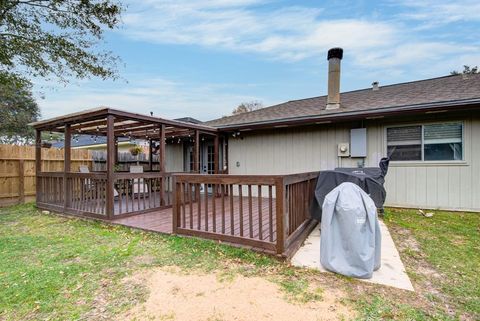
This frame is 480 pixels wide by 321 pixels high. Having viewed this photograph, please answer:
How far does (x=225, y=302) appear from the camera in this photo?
2352 mm

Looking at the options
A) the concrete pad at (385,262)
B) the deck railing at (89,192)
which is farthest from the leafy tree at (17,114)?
the concrete pad at (385,262)

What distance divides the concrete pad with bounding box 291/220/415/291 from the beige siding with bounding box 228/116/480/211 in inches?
111

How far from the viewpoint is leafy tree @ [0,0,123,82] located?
20.5ft

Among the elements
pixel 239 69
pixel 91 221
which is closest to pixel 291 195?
pixel 91 221

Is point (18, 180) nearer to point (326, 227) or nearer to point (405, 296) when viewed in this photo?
point (326, 227)

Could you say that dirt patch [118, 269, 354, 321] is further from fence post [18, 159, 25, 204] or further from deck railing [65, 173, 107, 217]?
fence post [18, 159, 25, 204]

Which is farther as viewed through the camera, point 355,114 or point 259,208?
point 355,114

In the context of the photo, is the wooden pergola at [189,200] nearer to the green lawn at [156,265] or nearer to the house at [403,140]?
the green lawn at [156,265]

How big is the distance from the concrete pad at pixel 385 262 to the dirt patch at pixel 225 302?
63 centimetres

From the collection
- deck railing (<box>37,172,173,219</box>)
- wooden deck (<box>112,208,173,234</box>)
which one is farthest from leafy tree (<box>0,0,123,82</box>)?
wooden deck (<box>112,208,173,234</box>)

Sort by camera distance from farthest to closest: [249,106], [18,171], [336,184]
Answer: [249,106] < [18,171] < [336,184]

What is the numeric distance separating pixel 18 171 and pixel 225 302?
343 inches

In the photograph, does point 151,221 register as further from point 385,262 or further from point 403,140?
point 403,140

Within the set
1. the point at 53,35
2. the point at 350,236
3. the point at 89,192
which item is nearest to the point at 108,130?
the point at 89,192
